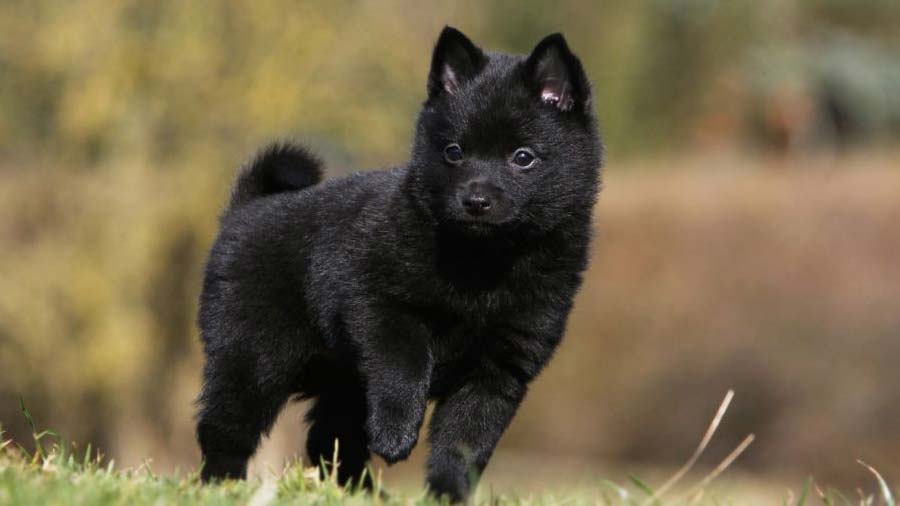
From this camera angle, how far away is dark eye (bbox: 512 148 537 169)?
450cm

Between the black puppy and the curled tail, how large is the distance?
18.7 inches

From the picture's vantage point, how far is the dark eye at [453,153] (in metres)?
4.49

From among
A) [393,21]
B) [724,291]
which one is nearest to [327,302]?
[393,21]

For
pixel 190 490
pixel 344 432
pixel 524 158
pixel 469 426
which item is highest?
→ pixel 524 158

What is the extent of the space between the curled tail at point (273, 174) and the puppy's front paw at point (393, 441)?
138 centimetres

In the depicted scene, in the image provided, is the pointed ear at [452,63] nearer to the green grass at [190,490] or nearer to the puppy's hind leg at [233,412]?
the puppy's hind leg at [233,412]

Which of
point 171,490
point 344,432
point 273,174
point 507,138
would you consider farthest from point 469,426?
point 273,174

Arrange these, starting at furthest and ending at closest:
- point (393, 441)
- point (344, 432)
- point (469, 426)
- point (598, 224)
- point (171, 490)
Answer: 1. point (598, 224)
2. point (344, 432)
3. point (469, 426)
4. point (393, 441)
5. point (171, 490)

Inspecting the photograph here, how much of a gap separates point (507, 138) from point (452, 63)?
1.17 feet

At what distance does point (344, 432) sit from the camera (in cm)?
511

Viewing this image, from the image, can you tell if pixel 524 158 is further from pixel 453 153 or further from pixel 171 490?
pixel 171 490

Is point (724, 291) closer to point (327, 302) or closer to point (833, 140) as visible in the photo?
point (833, 140)

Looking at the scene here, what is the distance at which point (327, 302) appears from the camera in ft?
15.3

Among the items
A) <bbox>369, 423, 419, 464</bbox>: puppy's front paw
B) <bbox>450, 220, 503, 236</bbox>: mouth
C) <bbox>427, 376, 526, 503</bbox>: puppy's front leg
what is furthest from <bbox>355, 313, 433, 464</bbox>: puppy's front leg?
<bbox>450, 220, 503, 236</bbox>: mouth
